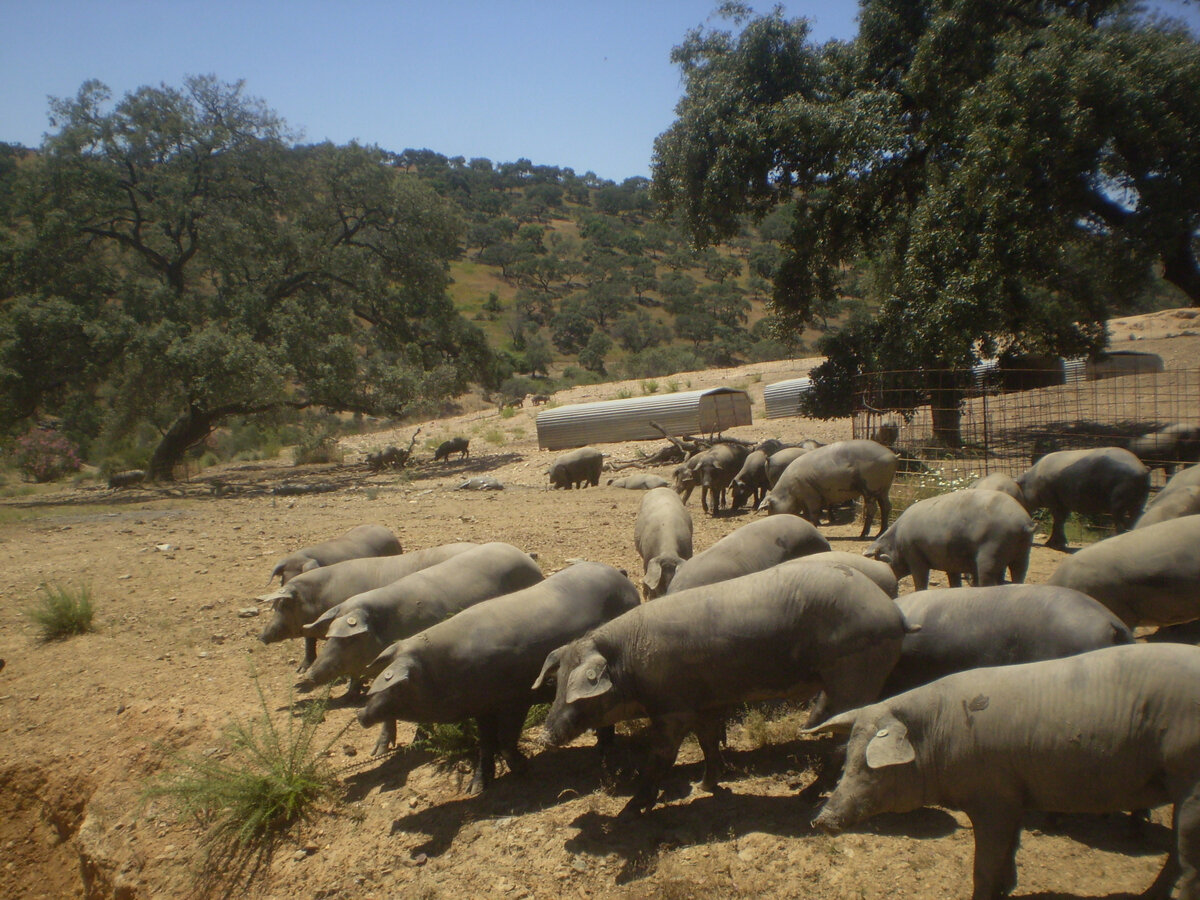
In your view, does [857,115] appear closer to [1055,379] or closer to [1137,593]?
[1055,379]

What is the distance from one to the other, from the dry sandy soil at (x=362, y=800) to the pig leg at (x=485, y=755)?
0.08 m

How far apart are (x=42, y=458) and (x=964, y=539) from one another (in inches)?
980

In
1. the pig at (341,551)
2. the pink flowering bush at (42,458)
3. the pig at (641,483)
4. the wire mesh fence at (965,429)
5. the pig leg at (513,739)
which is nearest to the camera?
the pig leg at (513,739)

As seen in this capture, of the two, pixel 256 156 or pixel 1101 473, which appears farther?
pixel 256 156

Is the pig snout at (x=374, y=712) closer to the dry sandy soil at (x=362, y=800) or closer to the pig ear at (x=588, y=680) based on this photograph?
the dry sandy soil at (x=362, y=800)

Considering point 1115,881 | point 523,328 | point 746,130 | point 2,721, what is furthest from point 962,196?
point 523,328

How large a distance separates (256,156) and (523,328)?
1350 inches

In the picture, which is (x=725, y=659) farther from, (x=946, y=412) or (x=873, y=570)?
(x=946, y=412)

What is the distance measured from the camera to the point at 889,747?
321cm

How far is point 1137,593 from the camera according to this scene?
Answer: 16.9 ft

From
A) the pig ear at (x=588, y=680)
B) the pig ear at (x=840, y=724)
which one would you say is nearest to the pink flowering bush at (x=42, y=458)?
the pig ear at (x=588, y=680)

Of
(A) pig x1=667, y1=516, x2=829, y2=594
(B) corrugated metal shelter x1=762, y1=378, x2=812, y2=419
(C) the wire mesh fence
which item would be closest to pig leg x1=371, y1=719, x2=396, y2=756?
(A) pig x1=667, y1=516, x2=829, y2=594

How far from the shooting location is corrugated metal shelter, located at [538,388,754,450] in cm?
2108

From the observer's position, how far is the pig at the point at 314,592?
6719 millimetres
